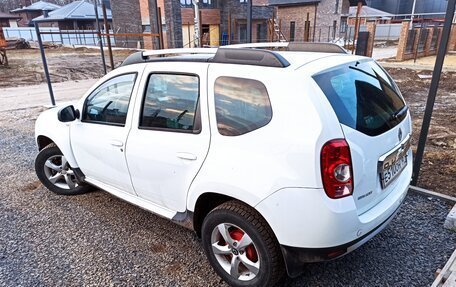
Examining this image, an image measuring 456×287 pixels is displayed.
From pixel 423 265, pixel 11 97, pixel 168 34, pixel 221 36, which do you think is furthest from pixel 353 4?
pixel 423 265

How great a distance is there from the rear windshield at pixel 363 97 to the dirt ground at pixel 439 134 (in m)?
2.03

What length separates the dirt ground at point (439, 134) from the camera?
13.9ft

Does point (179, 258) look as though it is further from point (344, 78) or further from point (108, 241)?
point (344, 78)

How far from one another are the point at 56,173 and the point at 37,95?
31.6 ft

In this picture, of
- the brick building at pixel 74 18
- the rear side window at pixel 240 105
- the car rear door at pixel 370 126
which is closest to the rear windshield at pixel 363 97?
the car rear door at pixel 370 126

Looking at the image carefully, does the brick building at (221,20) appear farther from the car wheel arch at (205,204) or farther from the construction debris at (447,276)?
the construction debris at (447,276)

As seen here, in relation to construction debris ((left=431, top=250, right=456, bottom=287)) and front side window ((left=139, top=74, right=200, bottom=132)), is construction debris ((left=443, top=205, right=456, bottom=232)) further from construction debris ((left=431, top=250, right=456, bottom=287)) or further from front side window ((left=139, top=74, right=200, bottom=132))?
front side window ((left=139, top=74, right=200, bottom=132))

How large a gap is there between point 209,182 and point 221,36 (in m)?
31.1

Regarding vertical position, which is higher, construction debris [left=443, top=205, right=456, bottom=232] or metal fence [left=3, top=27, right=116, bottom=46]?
construction debris [left=443, top=205, right=456, bottom=232]

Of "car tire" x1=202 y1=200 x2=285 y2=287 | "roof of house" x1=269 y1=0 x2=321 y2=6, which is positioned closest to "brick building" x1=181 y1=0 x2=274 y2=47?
"roof of house" x1=269 y1=0 x2=321 y2=6

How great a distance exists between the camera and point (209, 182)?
2.37 m

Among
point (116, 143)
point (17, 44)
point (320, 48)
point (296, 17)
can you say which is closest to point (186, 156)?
point (116, 143)

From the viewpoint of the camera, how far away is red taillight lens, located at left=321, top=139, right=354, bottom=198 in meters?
1.97

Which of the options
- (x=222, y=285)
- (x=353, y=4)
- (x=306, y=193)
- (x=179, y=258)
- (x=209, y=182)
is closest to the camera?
(x=306, y=193)
